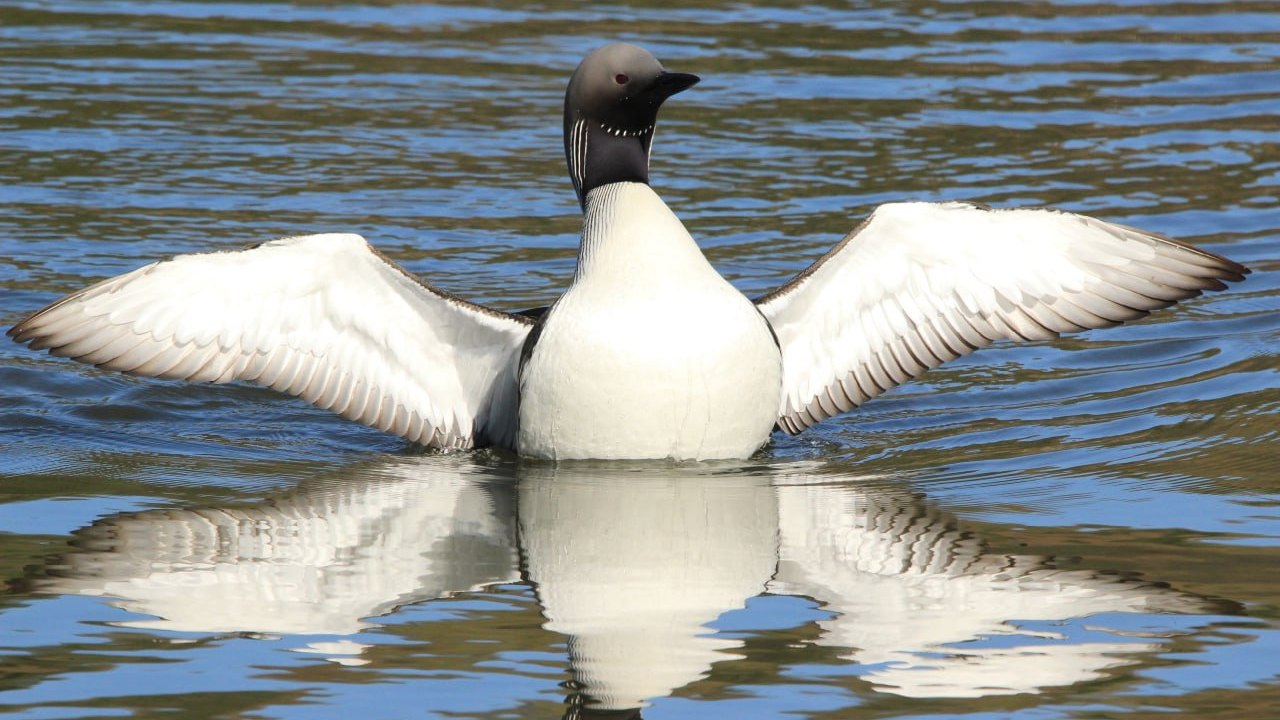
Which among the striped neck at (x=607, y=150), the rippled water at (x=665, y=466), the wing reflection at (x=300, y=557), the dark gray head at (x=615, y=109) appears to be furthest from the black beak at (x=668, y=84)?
the wing reflection at (x=300, y=557)

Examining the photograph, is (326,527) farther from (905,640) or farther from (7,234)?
(7,234)

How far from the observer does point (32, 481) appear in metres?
7.61

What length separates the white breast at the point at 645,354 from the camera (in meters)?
7.57

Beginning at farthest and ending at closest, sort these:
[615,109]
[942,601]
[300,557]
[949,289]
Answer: [949,289], [615,109], [300,557], [942,601]

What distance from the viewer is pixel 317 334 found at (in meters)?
8.54

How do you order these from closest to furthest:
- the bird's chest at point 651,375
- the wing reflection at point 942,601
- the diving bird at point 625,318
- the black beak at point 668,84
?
the wing reflection at point 942,601
the bird's chest at point 651,375
the diving bird at point 625,318
the black beak at point 668,84

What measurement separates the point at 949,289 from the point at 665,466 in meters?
1.60

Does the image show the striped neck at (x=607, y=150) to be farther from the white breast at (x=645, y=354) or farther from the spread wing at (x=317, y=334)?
the spread wing at (x=317, y=334)

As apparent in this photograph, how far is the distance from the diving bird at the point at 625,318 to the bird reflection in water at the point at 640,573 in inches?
15.6

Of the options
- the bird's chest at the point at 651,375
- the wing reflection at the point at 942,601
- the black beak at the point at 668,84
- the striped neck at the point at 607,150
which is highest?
the black beak at the point at 668,84

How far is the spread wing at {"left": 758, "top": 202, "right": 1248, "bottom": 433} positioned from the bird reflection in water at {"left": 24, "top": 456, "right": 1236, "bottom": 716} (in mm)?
1035

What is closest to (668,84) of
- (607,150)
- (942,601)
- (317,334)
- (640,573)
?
(607,150)

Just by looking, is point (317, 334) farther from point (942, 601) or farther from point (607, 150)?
point (942, 601)

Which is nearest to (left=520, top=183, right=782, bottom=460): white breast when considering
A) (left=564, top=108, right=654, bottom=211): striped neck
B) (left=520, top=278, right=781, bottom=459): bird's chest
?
→ (left=520, top=278, right=781, bottom=459): bird's chest
